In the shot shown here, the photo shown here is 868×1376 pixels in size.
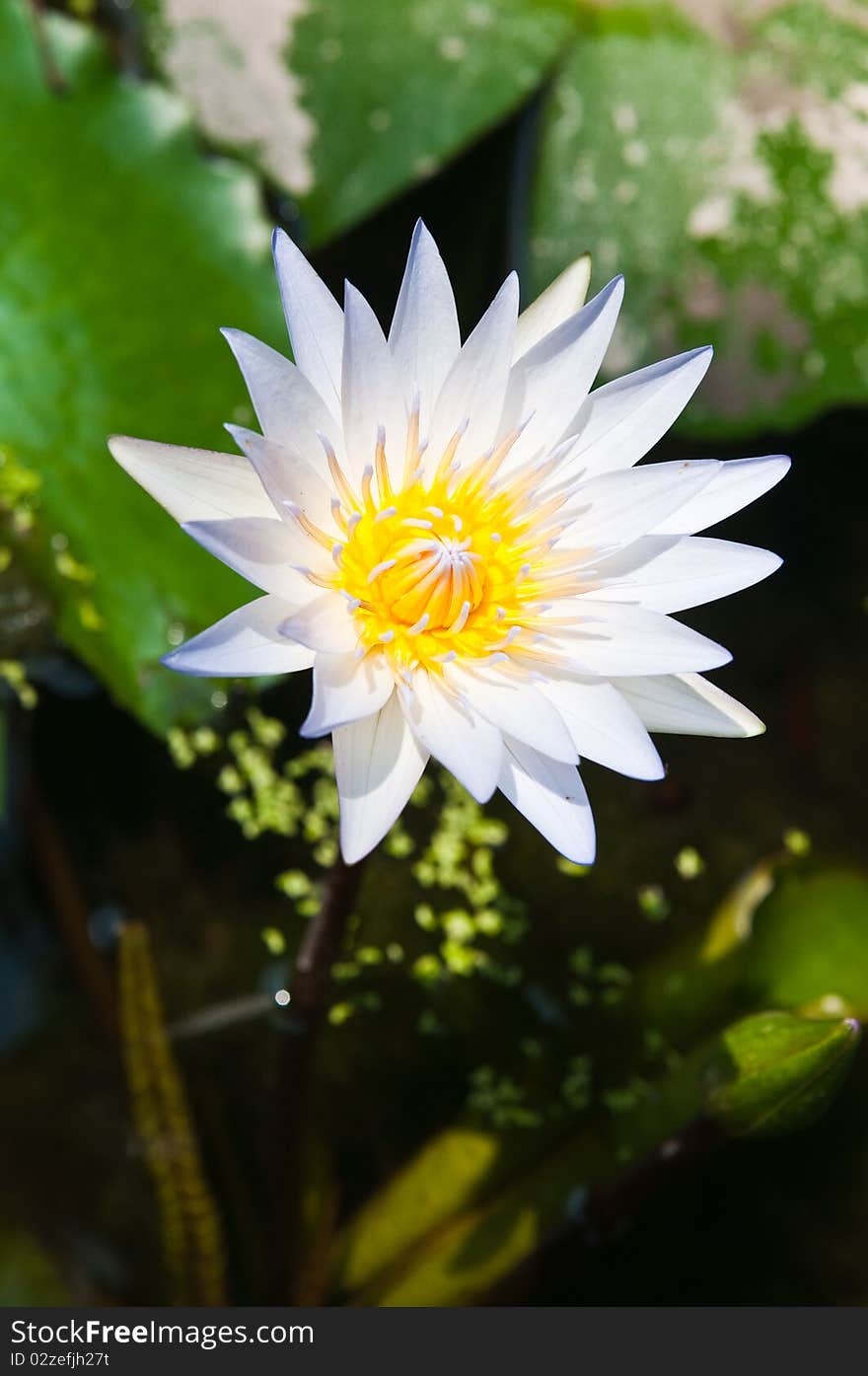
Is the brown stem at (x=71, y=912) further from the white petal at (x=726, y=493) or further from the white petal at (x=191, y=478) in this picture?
the white petal at (x=726, y=493)

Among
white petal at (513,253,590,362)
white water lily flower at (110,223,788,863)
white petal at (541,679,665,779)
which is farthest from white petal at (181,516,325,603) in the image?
white petal at (513,253,590,362)

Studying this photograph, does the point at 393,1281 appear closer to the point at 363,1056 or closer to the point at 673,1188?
the point at 363,1056

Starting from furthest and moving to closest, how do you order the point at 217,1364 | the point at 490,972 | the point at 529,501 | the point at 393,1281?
the point at 490,972
the point at 393,1281
the point at 217,1364
the point at 529,501

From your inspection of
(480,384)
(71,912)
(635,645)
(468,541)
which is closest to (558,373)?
(480,384)

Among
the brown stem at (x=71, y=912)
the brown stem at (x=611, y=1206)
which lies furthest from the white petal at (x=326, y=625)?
the brown stem at (x=71, y=912)

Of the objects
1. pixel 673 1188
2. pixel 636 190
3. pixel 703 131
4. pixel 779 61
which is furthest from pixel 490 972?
pixel 779 61

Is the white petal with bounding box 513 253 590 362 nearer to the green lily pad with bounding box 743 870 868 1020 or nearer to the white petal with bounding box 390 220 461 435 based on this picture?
the white petal with bounding box 390 220 461 435

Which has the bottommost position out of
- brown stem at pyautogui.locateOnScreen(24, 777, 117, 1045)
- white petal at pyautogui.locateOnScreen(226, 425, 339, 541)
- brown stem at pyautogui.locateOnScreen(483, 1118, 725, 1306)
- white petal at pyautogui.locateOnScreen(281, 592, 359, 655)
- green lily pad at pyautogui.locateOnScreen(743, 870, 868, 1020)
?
brown stem at pyautogui.locateOnScreen(24, 777, 117, 1045)
